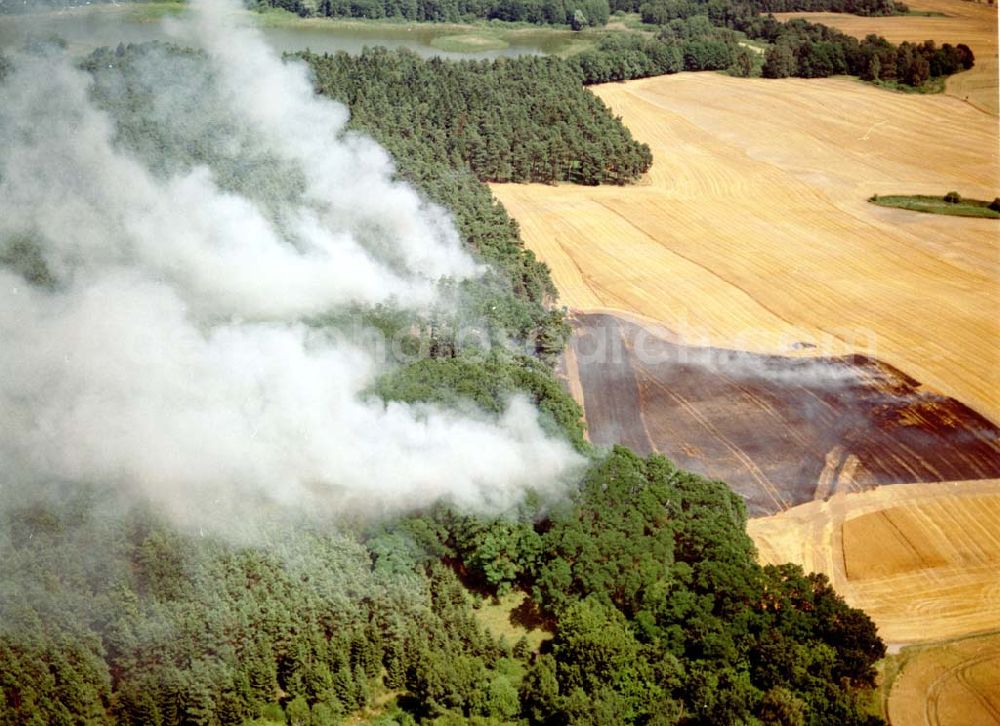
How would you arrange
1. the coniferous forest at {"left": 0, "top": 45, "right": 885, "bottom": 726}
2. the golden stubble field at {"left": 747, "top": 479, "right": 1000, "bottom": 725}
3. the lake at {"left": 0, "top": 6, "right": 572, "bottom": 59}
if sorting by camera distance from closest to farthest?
the coniferous forest at {"left": 0, "top": 45, "right": 885, "bottom": 726}
the golden stubble field at {"left": 747, "top": 479, "right": 1000, "bottom": 725}
the lake at {"left": 0, "top": 6, "right": 572, "bottom": 59}

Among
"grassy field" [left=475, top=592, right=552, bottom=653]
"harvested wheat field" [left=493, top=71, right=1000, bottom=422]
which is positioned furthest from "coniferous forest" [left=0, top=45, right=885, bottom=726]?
"harvested wheat field" [left=493, top=71, right=1000, bottom=422]

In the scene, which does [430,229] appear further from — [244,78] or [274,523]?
[274,523]

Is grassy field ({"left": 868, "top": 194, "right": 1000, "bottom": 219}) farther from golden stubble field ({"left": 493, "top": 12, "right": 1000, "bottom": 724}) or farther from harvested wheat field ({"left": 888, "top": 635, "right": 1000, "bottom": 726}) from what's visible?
harvested wheat field ({"left": 888, "top": 635, "right": 1000, "bottom": 726})

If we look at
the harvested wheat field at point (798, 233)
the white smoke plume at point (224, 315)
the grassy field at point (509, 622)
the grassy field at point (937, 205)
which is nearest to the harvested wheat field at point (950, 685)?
the grassy field at point (509, 622)

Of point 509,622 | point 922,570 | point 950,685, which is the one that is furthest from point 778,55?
point 509,622

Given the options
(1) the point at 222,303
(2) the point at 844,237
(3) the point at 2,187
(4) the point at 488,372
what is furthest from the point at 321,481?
(2) the point at 844,237

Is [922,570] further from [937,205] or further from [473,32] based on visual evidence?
[473,32]
